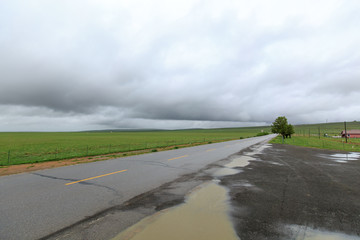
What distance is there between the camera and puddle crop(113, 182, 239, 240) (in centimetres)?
345

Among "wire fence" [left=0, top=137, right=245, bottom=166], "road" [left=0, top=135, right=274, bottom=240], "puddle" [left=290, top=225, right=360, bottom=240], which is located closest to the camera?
"puddle" [left=290, top=225, right=360, bottom=240]

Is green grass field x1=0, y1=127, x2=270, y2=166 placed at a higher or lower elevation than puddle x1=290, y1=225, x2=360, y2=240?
lower

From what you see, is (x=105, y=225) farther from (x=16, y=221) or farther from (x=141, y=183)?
(x=141, y=183)

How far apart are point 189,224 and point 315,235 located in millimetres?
2378

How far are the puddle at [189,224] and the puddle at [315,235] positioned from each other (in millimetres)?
1228

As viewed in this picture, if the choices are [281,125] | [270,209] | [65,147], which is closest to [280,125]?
[281,125]

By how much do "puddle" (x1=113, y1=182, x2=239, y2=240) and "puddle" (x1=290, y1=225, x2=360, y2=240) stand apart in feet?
4.03

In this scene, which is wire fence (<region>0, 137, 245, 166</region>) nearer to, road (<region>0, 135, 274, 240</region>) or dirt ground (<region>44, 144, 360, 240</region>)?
road (<region>0, 135, 274, 240</region>)

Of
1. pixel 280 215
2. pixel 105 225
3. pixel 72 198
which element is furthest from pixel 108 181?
pixel 280 215

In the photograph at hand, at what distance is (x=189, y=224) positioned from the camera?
12.8 feet

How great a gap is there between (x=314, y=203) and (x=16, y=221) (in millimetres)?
7236

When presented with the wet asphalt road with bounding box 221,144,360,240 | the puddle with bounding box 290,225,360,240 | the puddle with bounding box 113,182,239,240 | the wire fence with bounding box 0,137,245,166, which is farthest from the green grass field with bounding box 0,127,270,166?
the puddle with bounding box 290,225,360,240

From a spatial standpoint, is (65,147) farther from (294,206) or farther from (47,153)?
(294,206)

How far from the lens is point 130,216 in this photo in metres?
4.21
